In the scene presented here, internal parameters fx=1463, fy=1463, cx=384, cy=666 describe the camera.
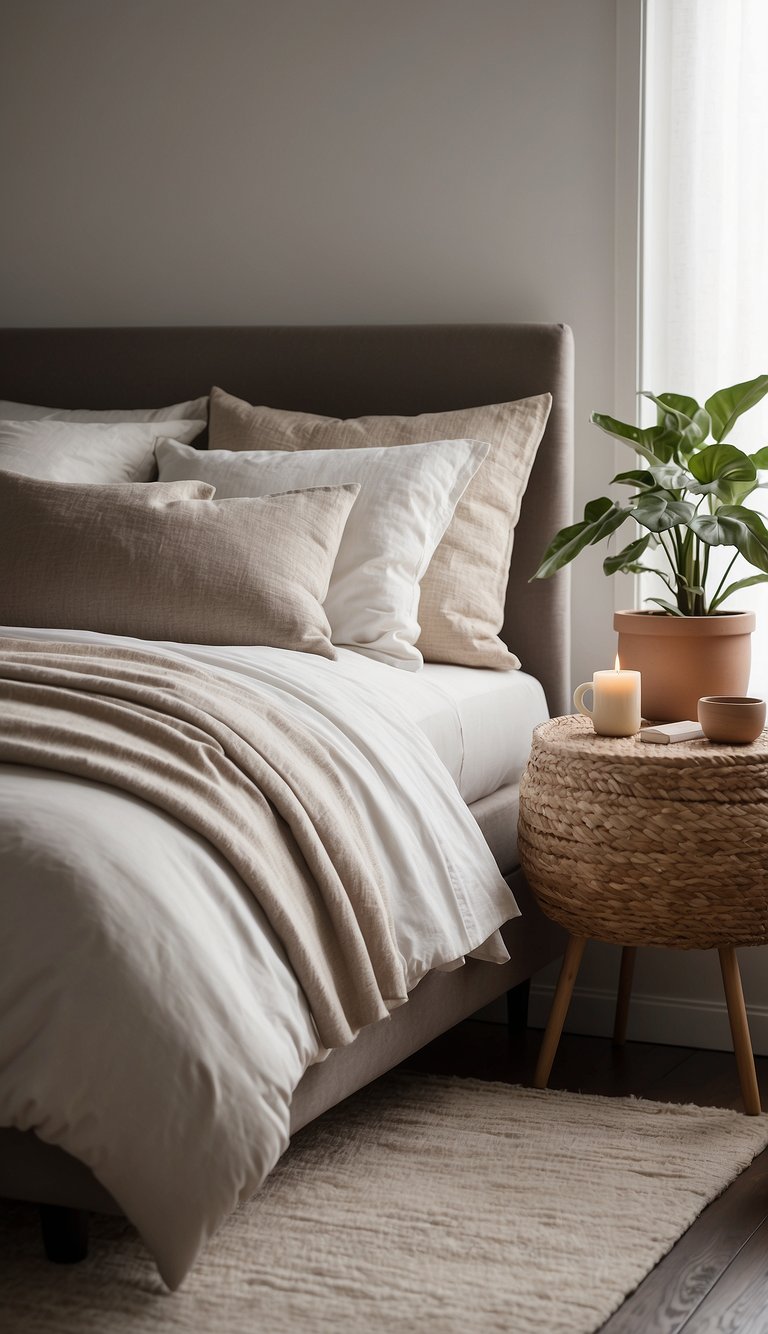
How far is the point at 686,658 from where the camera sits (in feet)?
8.82

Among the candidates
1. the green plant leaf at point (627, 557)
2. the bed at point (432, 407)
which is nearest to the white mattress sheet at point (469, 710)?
the bed at point (432, 407)

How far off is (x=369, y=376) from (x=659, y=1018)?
153cm

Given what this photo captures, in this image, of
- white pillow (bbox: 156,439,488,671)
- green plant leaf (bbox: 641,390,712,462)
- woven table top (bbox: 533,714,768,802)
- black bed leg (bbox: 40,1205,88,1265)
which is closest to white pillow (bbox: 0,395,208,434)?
white pillow (bbox: 156,439,488,671)

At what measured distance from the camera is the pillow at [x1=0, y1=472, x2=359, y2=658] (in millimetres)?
2617

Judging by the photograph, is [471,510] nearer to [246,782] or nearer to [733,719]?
[733,719]

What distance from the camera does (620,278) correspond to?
10.1ft

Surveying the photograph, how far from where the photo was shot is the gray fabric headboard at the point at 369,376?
10.1ft

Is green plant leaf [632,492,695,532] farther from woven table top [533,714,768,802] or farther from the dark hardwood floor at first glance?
the dark hardwood floor

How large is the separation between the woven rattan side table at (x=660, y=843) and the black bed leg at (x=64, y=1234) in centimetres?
99

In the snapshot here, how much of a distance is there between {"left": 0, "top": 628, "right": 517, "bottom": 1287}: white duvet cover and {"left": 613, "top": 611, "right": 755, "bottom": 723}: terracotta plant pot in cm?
113

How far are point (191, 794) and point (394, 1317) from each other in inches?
27.2

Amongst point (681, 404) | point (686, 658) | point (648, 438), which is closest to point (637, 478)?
point (648, 438)

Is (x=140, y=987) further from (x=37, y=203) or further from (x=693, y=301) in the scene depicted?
(x=37, y=203)

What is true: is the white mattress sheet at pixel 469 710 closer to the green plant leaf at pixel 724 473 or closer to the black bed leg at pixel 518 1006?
the black bed leg at pixel 518 1006
